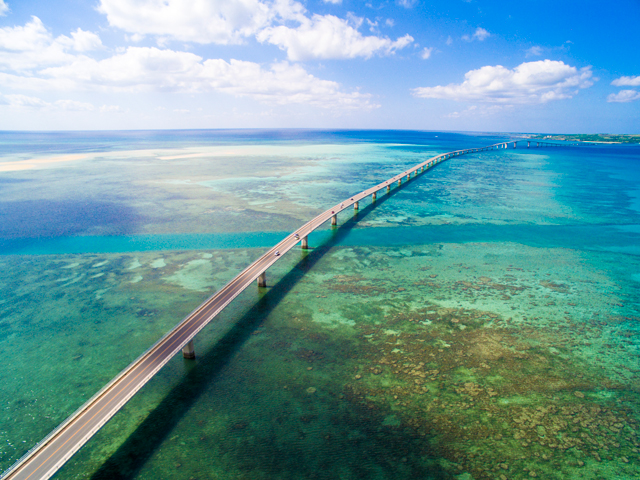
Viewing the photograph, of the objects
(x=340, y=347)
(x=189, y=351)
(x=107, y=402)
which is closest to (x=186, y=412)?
(x=107, y=402)

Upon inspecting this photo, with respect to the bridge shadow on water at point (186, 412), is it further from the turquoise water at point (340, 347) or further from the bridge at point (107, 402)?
the bridge at point (107, 402)

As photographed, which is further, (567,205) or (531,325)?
(567,205)

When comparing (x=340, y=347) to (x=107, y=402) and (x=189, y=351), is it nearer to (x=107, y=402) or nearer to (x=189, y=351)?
(x=189, y=351)

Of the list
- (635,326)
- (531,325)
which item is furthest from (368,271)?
(635,326)

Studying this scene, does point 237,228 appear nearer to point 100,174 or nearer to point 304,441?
point 304,441

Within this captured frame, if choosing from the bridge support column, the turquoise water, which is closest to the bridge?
the bridge support column

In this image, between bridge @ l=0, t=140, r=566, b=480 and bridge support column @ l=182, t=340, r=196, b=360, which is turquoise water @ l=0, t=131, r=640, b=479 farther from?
bridge @ l=0, t=140, r=566, b=480
